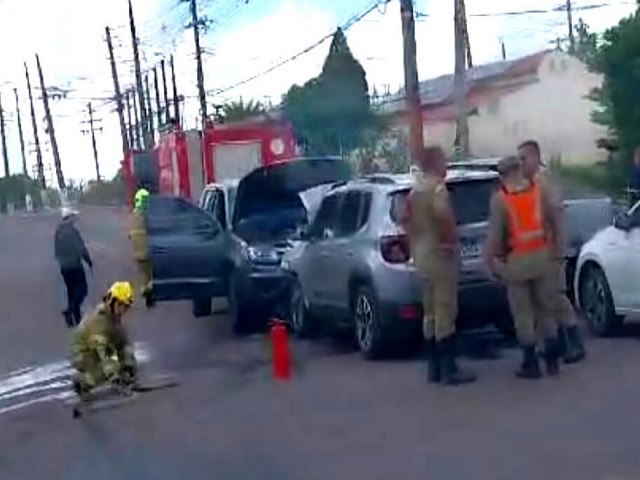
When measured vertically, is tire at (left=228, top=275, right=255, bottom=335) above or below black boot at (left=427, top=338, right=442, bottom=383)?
below

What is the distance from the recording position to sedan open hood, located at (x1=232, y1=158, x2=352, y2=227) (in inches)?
832

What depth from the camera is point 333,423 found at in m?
11.7

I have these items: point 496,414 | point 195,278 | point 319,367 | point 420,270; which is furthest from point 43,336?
point 496,414

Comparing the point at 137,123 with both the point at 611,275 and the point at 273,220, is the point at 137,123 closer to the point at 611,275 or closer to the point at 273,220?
the point at 273,220

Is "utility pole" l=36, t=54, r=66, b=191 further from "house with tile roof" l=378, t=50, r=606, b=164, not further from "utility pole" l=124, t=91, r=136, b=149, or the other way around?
"house with tile roof" l=378, t=50, r=606, b=164

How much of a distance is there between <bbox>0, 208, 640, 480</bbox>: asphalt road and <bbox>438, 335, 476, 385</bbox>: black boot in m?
0.20

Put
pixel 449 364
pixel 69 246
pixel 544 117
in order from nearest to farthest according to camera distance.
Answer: pixel 449 364, pixel 69 246, pixel 544 117

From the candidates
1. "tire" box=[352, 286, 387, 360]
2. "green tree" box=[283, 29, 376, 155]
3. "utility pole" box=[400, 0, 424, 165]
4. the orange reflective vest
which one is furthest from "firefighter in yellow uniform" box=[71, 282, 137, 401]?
"green tree" box=[283, 29, 376, 155]

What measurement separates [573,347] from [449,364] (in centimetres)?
120

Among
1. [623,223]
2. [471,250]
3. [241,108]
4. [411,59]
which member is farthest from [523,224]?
[241,108]

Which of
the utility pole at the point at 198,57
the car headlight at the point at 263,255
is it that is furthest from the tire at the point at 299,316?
the utility pole at the point at 198,57

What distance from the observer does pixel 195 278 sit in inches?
797

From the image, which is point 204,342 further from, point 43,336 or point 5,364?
point 43,336

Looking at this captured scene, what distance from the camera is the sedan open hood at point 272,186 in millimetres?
21125
